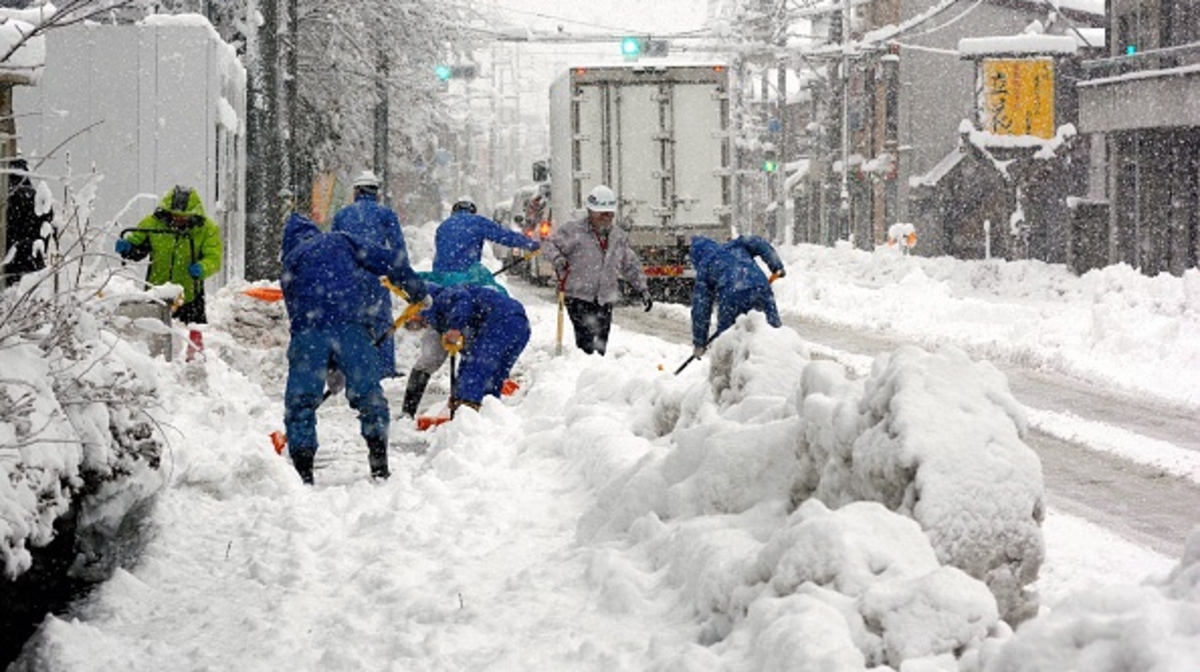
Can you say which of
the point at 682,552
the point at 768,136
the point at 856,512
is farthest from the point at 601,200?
the point at 768,136

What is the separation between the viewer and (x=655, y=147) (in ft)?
82.3

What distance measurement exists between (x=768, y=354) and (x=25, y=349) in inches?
149

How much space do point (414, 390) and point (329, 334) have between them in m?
3.05

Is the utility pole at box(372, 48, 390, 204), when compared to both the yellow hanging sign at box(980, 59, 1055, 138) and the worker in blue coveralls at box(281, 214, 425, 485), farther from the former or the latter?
the worker in blue coveralls at box(281, 214, 425, 485)

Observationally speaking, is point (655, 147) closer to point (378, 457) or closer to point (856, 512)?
point (378, 457)

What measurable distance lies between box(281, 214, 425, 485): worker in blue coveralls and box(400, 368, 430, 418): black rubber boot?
2791 mm

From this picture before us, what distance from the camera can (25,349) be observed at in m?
5.86

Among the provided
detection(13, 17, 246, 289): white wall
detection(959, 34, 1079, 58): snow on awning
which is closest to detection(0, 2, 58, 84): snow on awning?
detection(13, 17, 246, 289): white wall

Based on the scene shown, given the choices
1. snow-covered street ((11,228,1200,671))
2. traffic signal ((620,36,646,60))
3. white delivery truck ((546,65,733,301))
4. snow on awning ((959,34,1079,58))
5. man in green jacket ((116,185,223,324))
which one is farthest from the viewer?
traffic signal ((620,36,646,60))

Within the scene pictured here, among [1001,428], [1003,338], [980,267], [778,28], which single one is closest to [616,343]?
[1003,338]

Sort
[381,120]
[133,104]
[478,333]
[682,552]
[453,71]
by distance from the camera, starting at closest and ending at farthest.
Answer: [682,552] < [478,333] < [133,104] < [381,120] < [453,71]

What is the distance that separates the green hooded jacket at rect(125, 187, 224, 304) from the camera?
13391 millimetres

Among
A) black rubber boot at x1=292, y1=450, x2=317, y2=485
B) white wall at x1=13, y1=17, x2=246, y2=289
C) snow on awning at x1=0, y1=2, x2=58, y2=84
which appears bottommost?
black rubber boot at x1=292, y1=450, x2=317, y2=485

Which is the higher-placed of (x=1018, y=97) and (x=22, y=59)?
(x=1018, y=97)
